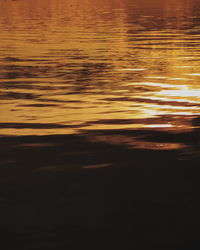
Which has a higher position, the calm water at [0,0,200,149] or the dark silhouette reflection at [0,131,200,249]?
the dark silhouette reflection at [0,131,200,249]

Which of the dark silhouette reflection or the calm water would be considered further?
the calm water

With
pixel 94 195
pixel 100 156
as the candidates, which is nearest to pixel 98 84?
pixel 100 156

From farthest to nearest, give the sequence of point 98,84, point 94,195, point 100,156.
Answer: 1. point 98,84
2. point 100,156
3. point 94,195

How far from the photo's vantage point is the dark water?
21.9 feet

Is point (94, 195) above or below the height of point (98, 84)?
above

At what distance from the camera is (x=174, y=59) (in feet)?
77.4

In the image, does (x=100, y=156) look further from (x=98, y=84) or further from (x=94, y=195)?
(x=98, y=84)

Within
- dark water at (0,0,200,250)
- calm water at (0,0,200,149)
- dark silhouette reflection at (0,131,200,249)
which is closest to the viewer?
dark silhouette reflection at (0,131,200,249)

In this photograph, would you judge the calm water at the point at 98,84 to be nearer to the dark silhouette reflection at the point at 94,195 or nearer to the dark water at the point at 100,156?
the dark water at the point at 100,156

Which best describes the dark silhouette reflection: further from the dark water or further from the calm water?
the calm water

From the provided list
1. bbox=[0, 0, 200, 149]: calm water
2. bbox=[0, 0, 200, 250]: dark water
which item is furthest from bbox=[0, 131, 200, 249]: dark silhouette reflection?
bbox=[0, 0, 200, 149]: calm water

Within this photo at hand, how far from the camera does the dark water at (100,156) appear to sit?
6.67 meters

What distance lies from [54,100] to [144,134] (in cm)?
395

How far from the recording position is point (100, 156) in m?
9.65
